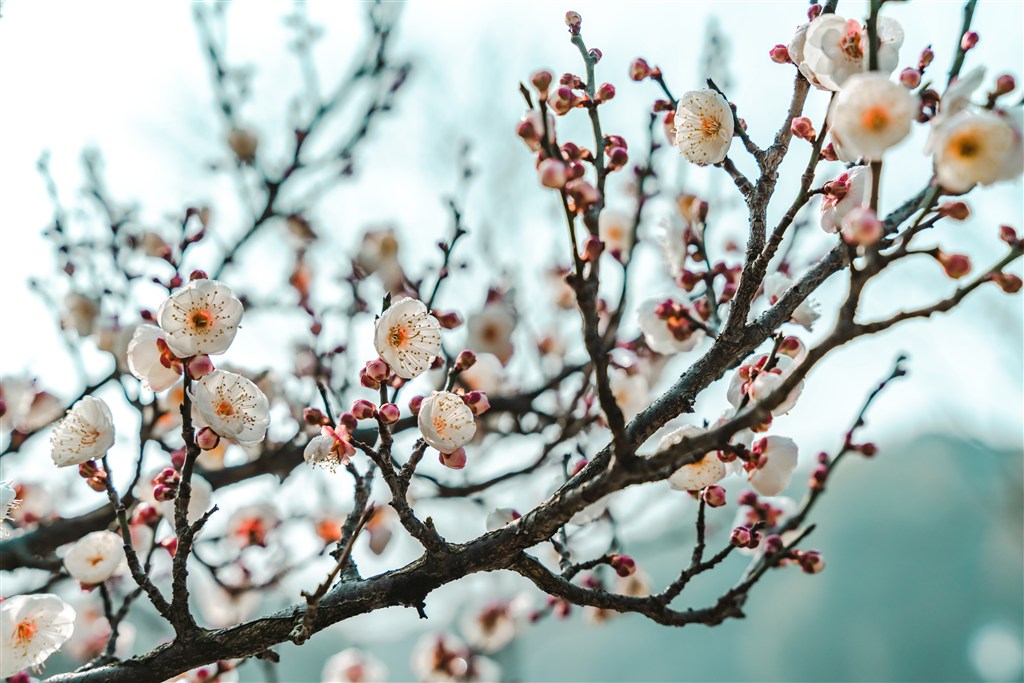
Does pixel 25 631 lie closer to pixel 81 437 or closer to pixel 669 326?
pixel 81 437

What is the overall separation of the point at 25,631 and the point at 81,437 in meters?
0.47

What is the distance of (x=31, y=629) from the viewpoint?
63.8 inches

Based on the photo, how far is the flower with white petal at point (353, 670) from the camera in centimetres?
441

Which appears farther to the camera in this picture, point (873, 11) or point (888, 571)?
point (888, 571)

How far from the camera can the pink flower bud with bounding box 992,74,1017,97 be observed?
1.15m

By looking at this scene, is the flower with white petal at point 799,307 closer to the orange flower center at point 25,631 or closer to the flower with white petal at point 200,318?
the flower with white petal at point 200,318

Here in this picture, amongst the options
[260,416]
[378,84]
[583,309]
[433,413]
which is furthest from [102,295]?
[583,309]

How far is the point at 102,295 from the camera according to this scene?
2.81 meters

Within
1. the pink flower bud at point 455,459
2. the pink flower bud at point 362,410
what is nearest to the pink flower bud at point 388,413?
the pink flower bud at point 362,410

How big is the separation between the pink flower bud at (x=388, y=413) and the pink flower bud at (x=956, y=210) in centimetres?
99

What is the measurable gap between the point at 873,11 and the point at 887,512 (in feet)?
61.0

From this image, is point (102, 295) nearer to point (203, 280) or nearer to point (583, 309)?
point (203, 280)

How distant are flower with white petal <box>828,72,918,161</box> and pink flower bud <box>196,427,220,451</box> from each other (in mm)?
1232

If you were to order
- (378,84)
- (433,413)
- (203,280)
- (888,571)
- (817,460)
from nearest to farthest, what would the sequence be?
(433,413)
(203,280)
(817,460)
(378,84)
(888,571)
